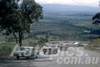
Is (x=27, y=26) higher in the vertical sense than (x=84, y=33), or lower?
higher

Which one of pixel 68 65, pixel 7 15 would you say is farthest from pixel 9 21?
pixel 68 65

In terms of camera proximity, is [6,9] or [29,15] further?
[29,15]

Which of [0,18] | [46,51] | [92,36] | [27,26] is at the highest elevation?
[0,18]

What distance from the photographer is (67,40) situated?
75.0m

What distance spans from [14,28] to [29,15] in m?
8.04

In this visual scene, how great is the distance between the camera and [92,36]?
81812 millimetres

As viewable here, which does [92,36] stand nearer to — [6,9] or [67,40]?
[67,40]

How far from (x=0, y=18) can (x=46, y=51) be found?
33.7 feet

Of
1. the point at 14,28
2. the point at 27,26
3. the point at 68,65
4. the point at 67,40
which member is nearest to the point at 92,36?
the point at 67,40

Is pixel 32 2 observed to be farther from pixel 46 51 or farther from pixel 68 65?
pixel 68 65

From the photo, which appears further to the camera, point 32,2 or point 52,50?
point 32,2

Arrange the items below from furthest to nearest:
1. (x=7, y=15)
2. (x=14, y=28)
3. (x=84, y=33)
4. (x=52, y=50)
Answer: (x=84, y=33), (x=52, y=50), (x=14, y=28), (x=7, y=15)

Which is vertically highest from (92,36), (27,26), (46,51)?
(27,26)

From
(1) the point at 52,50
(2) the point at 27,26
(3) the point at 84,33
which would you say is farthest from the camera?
(3) the point at 84,33
